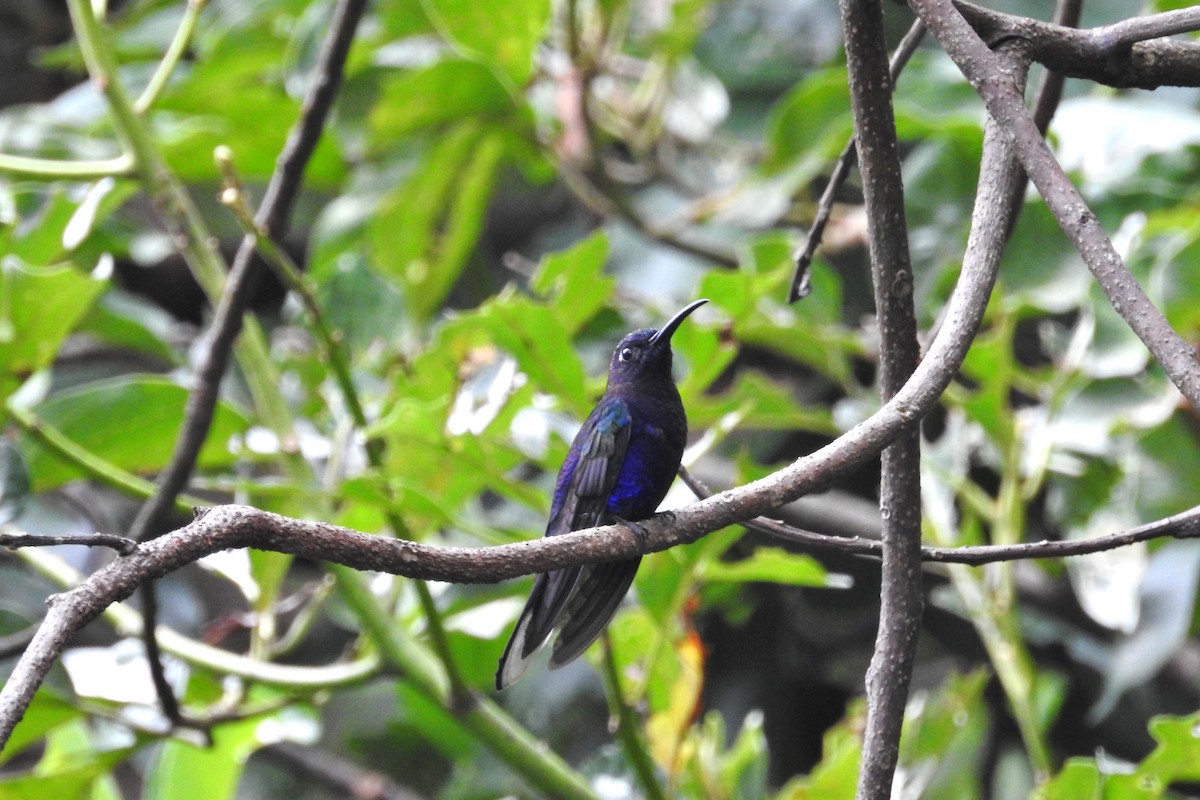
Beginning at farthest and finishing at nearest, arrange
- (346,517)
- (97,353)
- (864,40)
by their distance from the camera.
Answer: (97,353) → (346,517) → (864,40)


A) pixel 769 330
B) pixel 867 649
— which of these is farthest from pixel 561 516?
pixel 867 649

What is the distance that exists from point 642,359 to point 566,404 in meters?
0.17

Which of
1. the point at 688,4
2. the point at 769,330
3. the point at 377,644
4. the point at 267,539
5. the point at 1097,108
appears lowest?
the point at 267,539

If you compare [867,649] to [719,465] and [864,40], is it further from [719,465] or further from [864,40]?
[864,40]

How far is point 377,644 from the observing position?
79.4 inches

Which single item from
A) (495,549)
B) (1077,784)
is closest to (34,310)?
(495,549)

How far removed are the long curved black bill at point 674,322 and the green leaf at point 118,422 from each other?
85 cm

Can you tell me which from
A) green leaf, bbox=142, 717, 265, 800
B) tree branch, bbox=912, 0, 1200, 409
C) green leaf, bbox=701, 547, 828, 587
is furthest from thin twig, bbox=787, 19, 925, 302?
green leaf, bbox=142, 717, 265, 800

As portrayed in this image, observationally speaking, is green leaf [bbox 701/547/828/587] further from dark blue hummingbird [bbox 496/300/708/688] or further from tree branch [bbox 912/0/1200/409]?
tree branch [bbox 912/0/1200/409]

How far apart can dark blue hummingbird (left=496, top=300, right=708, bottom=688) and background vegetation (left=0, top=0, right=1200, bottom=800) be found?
12 cm

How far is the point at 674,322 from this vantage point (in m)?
1.82

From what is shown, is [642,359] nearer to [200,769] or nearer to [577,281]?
[577,281]

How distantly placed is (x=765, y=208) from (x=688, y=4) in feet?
2.03

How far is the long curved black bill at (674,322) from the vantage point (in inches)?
68.7
